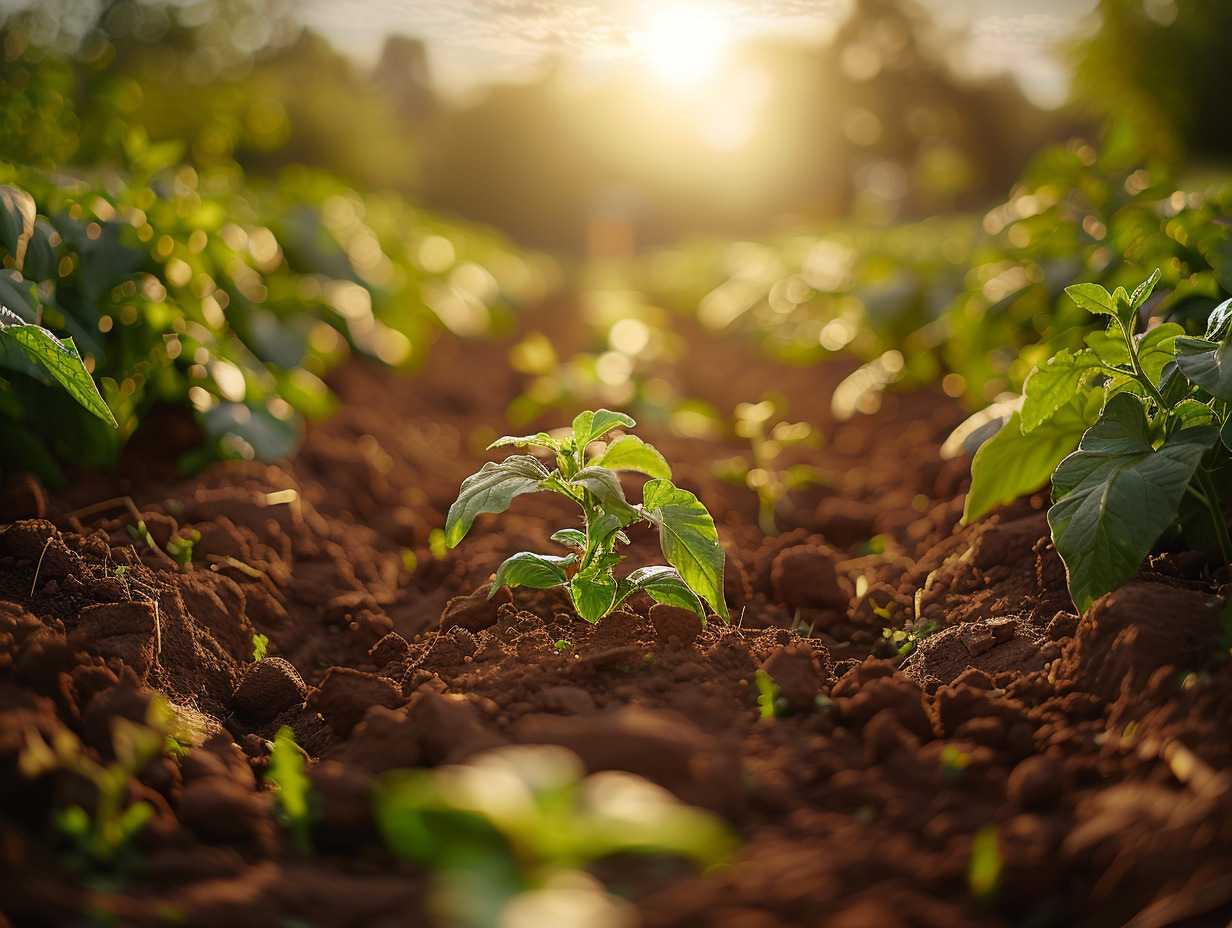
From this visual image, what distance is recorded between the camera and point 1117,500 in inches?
56.9

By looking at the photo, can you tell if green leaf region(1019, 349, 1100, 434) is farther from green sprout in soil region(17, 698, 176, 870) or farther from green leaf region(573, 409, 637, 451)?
green sprout in soil region(17, 698, 176, 870)

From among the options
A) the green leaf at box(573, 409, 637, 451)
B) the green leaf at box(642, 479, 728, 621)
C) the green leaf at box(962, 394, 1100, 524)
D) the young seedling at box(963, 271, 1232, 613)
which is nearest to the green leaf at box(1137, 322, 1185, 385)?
the young seedling at box(963, 271, 1232, 613)

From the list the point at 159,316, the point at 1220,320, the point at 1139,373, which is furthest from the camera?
the point at 159,316

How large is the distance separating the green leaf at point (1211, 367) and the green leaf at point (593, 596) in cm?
108

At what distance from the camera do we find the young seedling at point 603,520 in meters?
1.53

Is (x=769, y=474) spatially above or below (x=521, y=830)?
below

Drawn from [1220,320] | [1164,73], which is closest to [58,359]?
[1220,320]

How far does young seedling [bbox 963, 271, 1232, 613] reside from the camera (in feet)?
4.67

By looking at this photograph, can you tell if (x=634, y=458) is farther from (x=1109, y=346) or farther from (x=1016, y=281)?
(x=1016, y=281)

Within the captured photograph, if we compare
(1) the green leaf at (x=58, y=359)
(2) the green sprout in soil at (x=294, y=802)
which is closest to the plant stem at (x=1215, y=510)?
→ (2) the green sprout in soil at (x=294, y=802)

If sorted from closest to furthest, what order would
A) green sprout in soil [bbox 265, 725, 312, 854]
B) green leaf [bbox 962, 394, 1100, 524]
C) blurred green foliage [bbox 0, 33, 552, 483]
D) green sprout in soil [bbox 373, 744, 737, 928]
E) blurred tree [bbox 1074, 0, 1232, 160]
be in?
green sprout in soil [bbox 373, 744, 737, 928]
green sprout in soil [bbox 265, 725, 312, 854]
green leaf [bbox 962, 394, 1100, 524]
blurred green foliage [bbox 0, 33, 552, 483]
blurred tree [bbox 1074, 0, 1232, 160]

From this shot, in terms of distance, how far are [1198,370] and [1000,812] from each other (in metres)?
0.86

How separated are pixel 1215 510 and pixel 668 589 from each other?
1.03 metres

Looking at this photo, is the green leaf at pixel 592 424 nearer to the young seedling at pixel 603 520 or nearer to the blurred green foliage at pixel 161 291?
the young seedling at pixel 603 520
